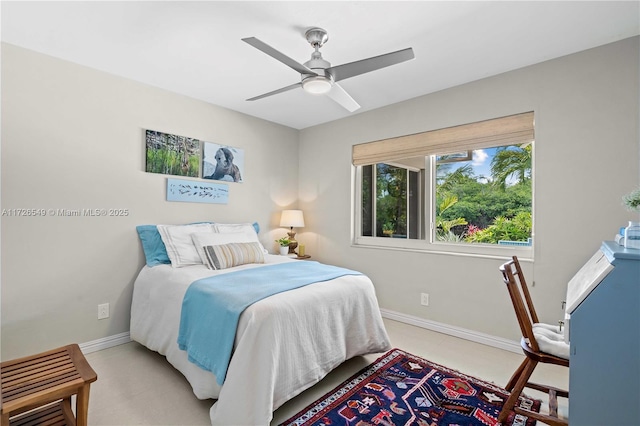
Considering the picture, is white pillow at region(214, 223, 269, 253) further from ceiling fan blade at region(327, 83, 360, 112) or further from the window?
ceiling fan blade at region(327, 83, 360, 112)

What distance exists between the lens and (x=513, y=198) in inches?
112

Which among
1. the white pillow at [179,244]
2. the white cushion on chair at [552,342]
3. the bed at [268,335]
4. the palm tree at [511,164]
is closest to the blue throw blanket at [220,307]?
the bed at [268,335]

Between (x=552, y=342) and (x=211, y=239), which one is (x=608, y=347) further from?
(x=211, y=239)

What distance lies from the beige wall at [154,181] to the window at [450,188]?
167mm

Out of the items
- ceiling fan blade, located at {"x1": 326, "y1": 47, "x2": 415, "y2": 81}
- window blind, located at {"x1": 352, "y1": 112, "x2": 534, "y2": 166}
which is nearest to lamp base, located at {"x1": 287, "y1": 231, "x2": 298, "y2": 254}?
window blind, located at {"x1": 352, "y1": 112, "x2": 534, "y2": 166}

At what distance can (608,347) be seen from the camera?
1289mm

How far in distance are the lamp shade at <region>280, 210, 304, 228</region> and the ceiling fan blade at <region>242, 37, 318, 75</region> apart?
2321mm

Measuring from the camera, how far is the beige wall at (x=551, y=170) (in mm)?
2264

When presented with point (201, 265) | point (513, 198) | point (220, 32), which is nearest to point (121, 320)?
point (201, 265)

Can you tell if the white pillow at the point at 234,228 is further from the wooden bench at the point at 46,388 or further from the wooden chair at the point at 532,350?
the wooden chair at the point at 532,350

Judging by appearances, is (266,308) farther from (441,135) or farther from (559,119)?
(559,119)

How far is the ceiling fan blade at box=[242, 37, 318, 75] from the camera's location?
167 centimetres

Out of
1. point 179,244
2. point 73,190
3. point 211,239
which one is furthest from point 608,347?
point 73,190

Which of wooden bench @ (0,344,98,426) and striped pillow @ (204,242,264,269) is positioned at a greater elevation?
striped pillow @ (204,242,264,269)
